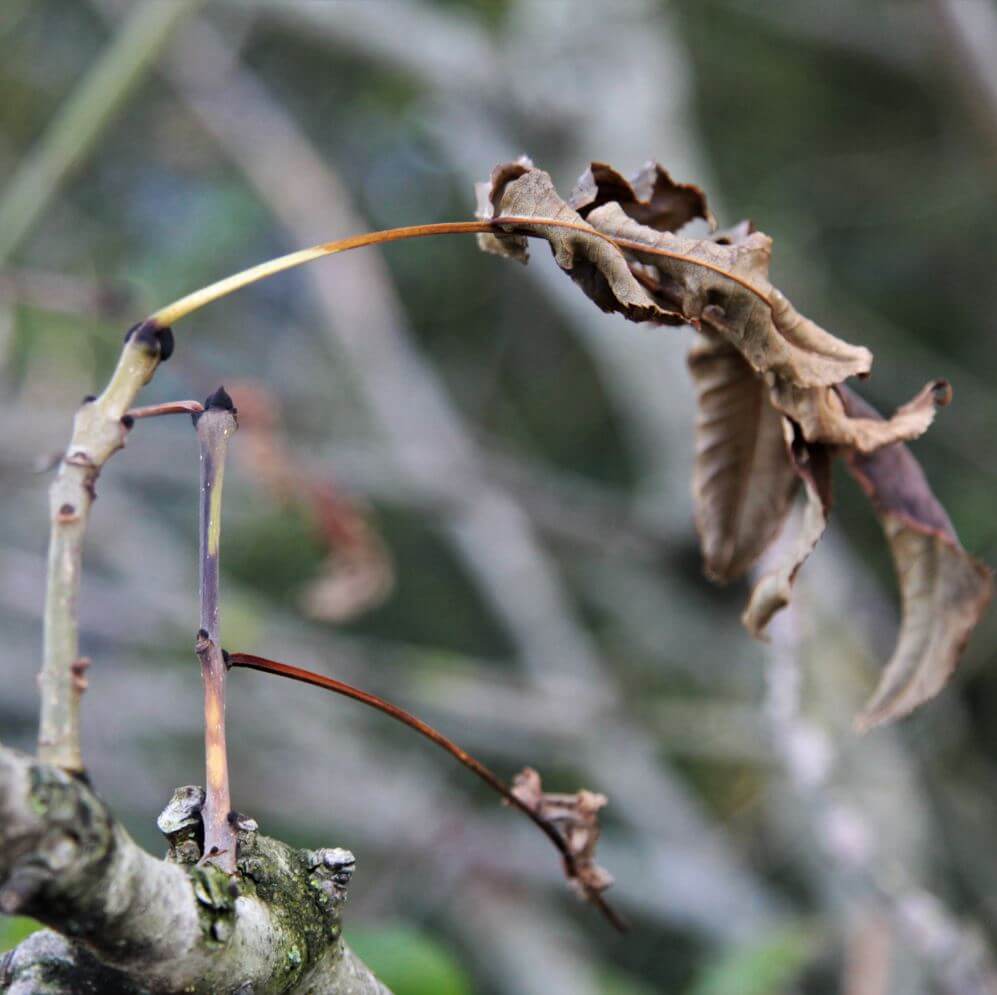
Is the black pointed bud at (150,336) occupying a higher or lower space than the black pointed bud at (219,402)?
higher

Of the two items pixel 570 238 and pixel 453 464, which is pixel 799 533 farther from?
pixel 453 464

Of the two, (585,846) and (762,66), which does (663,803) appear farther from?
(762,66)

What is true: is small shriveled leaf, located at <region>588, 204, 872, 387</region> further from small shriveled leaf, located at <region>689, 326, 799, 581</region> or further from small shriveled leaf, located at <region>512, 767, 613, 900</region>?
small shriveled leaf, located at <region>512, 767, 613, 900</region>

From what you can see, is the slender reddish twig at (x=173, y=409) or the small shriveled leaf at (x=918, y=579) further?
the small shriveled leaf at (x=918, y=579)

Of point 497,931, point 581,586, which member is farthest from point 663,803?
point 581,586

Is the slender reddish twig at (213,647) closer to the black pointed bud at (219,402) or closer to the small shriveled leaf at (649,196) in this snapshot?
the black pointed bud at (219,402)

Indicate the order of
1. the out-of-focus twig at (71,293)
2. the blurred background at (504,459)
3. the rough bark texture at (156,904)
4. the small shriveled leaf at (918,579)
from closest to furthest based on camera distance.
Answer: the rough bark texture at (156,904)
the small shriveled leaf at (918,579)
the out-of-focus twig at (71,293)
the blurred background at (504,459)

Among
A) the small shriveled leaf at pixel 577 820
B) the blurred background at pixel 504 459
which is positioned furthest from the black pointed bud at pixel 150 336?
the blurred background at pixel 504 459

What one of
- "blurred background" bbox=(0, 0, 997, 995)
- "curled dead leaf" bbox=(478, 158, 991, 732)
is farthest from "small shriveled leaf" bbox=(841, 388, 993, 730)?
"blurred background" bbox=(0, 0, 997, 995)
